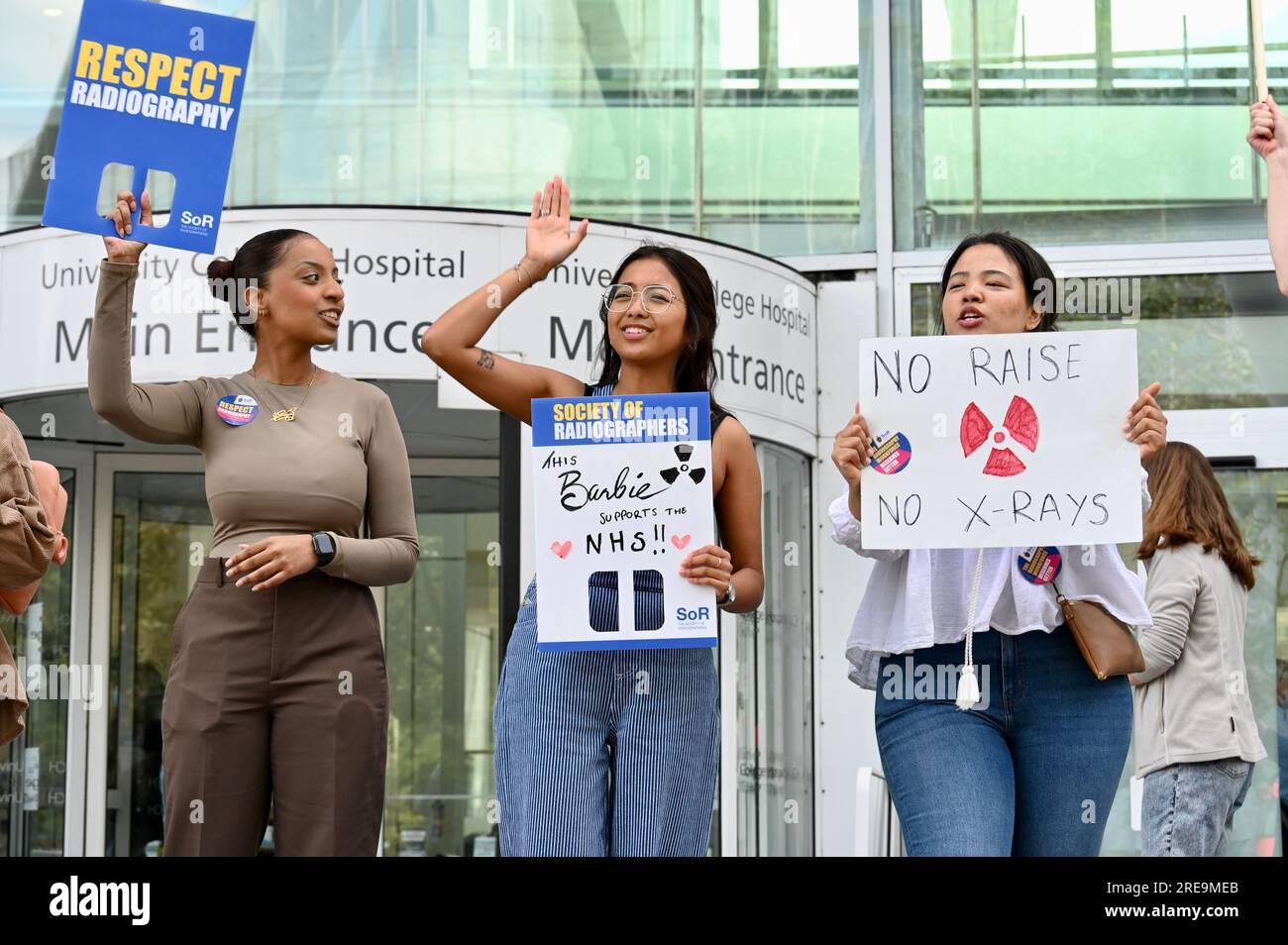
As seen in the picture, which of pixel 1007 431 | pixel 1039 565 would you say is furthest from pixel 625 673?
pixel 1007 431

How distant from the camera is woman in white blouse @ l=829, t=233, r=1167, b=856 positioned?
3781mm

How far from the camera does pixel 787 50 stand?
30.1 ft

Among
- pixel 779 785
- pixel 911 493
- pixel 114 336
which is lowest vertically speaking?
pixel 779 785

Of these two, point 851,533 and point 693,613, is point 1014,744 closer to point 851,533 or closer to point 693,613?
point 851,533

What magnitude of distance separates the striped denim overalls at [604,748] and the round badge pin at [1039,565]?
751 mm

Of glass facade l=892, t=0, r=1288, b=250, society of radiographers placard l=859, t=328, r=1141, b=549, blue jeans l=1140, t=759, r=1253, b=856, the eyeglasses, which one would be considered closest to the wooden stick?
society of radiographers placard l=859, t=328, r=1141, b=549

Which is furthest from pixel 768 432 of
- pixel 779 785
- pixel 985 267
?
pixel 985 267

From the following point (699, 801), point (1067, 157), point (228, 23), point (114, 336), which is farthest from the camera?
point (1067, 157)

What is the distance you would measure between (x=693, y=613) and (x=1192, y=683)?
2325 mm

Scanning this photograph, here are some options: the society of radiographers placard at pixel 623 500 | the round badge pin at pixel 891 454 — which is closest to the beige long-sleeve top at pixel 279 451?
the society of radiographers placard at pixel 623 500

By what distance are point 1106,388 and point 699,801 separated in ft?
4.39

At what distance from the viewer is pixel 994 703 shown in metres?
3.85

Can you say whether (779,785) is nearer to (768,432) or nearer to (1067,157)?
(768,432)

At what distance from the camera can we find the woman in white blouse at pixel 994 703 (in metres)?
3.78
